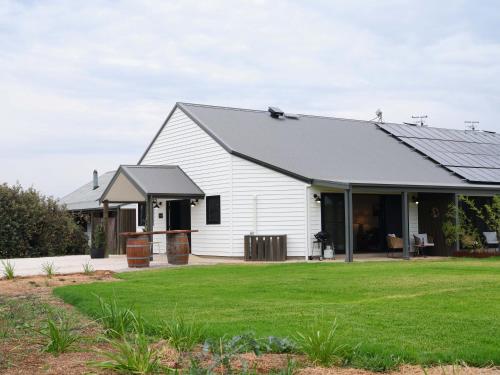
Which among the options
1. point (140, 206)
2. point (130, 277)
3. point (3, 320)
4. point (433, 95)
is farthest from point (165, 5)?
point (433, 95)

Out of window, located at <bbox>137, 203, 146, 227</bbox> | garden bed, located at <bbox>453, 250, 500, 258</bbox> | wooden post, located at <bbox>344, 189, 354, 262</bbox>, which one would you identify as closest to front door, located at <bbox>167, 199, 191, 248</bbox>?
window, located at <bbox>137, 203, 146, 227</bbox>

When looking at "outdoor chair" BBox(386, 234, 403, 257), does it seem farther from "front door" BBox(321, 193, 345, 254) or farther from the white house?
"front door" BBox(321, 193, 345, 254)

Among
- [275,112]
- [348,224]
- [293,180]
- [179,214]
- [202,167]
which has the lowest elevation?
[348,224]

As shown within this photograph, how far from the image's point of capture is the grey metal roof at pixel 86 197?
33.1m

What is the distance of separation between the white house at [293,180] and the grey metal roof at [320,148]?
0.15 ft

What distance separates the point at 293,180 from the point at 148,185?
16.9 ft

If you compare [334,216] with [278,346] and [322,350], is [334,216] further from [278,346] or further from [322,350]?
[322,350]

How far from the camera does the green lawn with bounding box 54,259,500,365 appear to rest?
6730mm

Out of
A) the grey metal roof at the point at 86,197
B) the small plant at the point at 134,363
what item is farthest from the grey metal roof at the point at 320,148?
the small plant at the point at 134,363

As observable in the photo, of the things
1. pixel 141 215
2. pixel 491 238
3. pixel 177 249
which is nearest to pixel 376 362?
pixel 177 249

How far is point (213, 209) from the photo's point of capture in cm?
2291

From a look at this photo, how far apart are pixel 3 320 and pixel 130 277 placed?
255 inches

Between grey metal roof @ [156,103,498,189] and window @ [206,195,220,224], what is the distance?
1.94 meters

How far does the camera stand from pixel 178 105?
2519 cm
